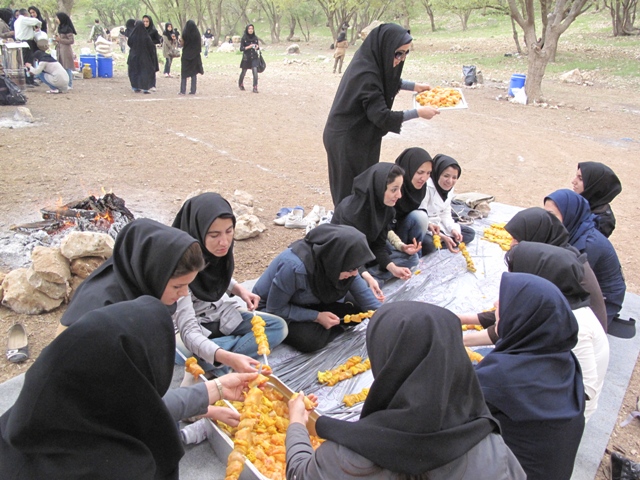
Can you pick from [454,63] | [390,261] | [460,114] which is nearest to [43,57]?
[460,114]

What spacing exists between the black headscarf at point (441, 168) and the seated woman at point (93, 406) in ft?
12.7

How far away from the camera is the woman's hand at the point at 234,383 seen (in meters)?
2.46

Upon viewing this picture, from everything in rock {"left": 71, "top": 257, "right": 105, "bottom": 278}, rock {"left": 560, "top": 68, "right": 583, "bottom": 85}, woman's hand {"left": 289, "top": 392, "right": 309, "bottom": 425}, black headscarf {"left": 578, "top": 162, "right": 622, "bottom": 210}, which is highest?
rock {"left": 560, "top": 68, "right": 583, "bottom": 85}

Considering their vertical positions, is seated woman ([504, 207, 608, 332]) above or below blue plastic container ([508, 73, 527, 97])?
below

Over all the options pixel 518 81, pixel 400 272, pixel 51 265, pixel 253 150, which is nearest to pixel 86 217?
pixel 51 265

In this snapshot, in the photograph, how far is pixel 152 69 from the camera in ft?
40.8

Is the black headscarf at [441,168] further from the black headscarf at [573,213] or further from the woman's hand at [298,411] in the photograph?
the woman's hand at [298,411]

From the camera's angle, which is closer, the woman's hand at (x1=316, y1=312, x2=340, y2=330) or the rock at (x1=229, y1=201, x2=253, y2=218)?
the woman's hand at (x1=316, y1=312, x2=340, y2=330)

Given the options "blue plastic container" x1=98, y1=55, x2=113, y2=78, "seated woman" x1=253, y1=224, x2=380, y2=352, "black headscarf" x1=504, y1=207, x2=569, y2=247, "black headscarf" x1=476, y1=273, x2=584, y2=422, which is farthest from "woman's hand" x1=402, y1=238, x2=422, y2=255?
"blue plastic container" x1=98, y1=55, x2=113, y2=78

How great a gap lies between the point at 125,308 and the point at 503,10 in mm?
19402

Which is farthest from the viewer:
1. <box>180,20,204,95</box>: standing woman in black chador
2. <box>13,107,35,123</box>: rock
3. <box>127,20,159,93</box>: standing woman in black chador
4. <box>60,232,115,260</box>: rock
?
<box>180,20,204,95</box>: standing woman in black chador

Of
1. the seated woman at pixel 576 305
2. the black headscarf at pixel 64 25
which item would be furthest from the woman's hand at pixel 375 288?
the black headscarf at pixel 64 25

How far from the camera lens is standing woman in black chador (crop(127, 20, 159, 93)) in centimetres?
1188

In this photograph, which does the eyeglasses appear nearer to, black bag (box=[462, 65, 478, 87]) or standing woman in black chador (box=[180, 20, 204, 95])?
standing woman in black chador (box=[180, 20, 204, 95])
